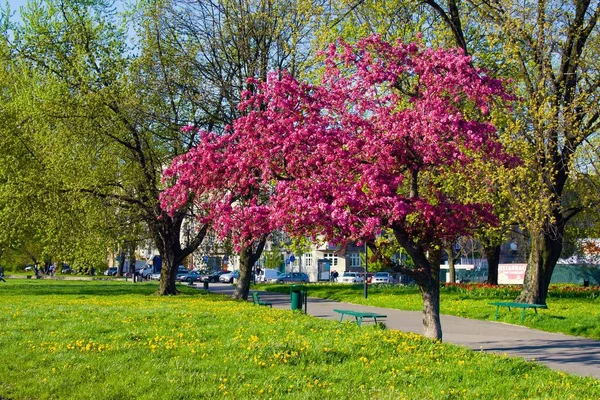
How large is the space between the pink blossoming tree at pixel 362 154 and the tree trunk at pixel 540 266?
10821 millimetres

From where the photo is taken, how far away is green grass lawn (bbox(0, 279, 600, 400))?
30.3ft

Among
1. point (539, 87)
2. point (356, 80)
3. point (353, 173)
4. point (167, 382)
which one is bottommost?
point (167, 382)

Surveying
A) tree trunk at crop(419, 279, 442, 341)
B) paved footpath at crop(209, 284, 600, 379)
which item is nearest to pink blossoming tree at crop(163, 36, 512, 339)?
tree trunk at crop(419, 279, 442, 341)

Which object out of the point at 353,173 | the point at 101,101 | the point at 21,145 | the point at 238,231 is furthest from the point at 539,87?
the point at 21,145

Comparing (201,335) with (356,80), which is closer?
(201,335)

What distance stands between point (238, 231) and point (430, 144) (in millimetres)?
4195

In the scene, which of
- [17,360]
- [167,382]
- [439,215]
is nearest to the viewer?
[167,382]

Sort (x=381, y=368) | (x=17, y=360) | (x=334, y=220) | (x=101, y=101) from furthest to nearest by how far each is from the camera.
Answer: (x=101, y=101)
(x=334, y=220)
(x=17, y=360)
(x=381, y=368)

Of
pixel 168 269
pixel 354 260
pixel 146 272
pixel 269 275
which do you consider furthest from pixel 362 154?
pixel 354 260

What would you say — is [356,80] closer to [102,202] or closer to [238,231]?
[238,231]

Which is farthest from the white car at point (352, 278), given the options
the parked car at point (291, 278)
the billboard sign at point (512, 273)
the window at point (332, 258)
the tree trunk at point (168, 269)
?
the tree trunk at point (168, 269)

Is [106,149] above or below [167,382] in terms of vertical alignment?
above

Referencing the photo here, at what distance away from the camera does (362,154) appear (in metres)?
14.5

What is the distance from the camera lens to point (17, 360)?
11.5m
